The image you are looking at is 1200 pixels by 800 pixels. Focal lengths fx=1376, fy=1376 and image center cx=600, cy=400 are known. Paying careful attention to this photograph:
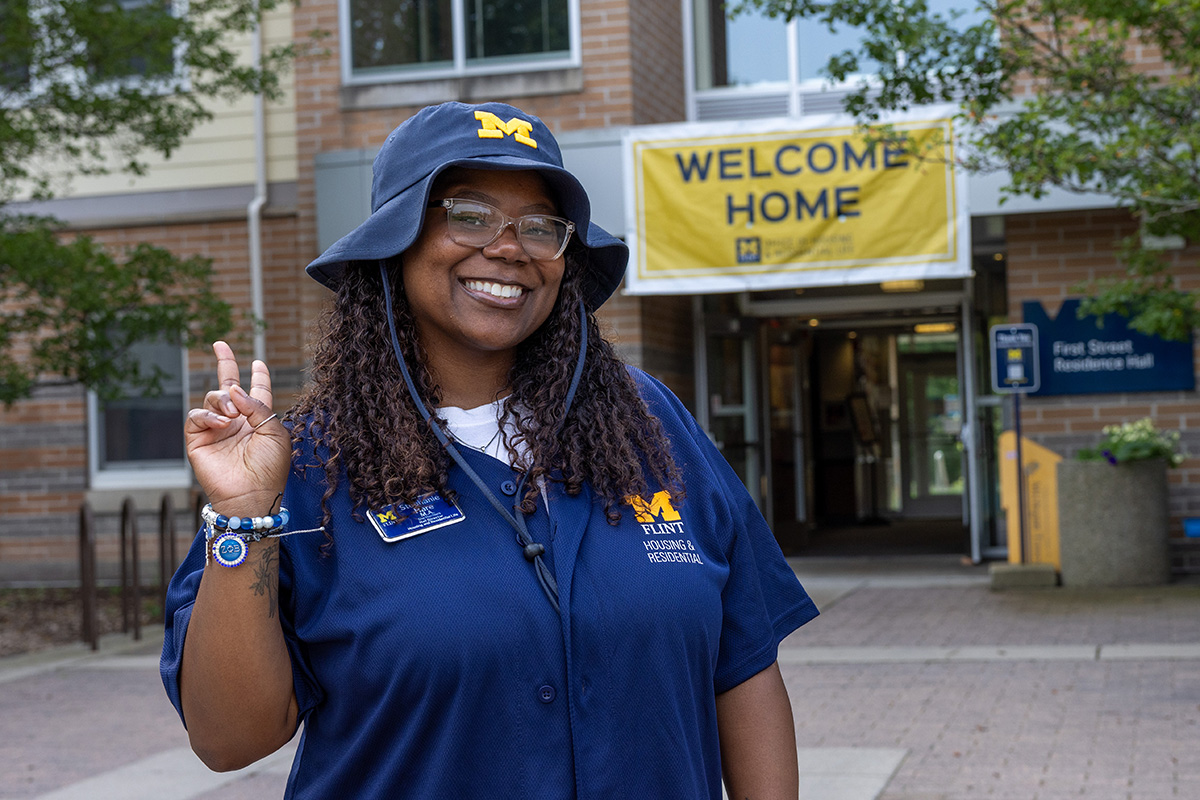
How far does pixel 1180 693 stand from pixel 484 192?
19.2 feet

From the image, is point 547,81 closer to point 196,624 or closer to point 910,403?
point 910,403

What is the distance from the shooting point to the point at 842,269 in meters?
10.8

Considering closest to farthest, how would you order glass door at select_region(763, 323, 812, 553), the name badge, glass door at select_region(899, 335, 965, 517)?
the name badge
glass door at select_region(763, 323, 812, 553)
glass door at select_region(899, 335, 965, 517)

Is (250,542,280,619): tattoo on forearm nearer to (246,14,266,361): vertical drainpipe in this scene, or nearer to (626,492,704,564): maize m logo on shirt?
(626,492,704,564): maize m logo on shirt

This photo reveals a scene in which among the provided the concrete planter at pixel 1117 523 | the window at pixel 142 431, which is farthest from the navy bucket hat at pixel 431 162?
the window at pixel 142 431

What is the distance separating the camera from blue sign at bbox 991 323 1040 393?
10.4 m

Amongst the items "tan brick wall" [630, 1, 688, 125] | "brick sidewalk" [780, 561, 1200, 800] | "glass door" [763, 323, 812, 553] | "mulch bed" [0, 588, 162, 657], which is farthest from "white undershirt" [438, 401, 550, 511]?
"glass door" [763, 323, 812, 553]

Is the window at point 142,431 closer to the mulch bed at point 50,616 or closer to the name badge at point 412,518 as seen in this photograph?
the mulch bed at point 50,616

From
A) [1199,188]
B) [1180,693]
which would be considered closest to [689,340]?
[1199,188]

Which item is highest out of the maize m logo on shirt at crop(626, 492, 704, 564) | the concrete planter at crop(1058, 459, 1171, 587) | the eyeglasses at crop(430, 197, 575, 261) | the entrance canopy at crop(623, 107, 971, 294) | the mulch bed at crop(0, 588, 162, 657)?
the entrance canopy at crop(623, 107, 971, 294)

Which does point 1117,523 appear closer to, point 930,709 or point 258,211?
point 930,709

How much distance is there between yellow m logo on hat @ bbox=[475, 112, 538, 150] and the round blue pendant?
695 mm

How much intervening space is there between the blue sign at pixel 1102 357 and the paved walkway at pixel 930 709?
171 centimetres

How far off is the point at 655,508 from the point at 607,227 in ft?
29.7
